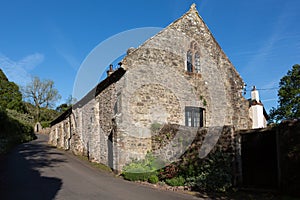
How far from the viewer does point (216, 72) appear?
16.3 meters

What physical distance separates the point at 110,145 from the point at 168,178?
4.81 meters

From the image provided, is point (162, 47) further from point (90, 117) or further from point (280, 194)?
point (280, 194)

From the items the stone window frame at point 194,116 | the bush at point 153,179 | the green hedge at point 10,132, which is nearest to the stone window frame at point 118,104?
→ the bush at point 153,179

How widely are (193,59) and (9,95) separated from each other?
3366 cm

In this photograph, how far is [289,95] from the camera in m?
24.8

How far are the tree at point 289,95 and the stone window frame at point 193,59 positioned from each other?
14127 millimetres

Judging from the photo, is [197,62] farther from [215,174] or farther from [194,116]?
[215,174]

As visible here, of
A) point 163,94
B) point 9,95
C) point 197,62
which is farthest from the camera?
point 9,95

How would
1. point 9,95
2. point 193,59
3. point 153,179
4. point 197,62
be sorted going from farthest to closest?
point 9,95 < point 197,62 < point 193,59 < point 153,179

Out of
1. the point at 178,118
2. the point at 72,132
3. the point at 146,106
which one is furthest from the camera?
the point at 72,132

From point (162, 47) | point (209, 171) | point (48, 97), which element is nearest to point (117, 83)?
point (162, 47)

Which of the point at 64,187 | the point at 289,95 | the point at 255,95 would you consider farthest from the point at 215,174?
the point at 289,95

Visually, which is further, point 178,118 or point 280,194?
point 178,118

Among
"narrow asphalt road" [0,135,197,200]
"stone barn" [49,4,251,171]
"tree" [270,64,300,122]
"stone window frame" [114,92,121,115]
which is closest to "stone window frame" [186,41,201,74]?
"stone barn" [49,4,251,171]
